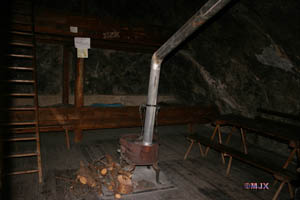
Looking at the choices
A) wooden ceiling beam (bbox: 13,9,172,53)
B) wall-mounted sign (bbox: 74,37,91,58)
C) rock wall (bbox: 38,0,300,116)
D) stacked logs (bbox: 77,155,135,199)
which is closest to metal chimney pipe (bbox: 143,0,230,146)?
stacked logs (bbox: 77,155,135,199)

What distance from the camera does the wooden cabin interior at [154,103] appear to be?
3611 millimetres

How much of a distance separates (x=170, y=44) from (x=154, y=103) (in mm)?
1089

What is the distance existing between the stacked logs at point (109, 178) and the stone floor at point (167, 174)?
129mm

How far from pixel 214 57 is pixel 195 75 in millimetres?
1581

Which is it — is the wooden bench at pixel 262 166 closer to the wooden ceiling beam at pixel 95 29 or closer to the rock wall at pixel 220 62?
the rock wall at pixel 220 62

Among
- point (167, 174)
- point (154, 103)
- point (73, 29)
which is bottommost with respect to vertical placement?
point (167, 174)

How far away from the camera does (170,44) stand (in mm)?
3436

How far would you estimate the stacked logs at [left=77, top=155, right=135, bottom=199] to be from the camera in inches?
136

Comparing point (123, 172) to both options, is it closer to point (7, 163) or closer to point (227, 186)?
point (227, 186)

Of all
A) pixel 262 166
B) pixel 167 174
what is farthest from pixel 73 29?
pixel 262 166

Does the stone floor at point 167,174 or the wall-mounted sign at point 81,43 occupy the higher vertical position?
the wall-mounted sign at point 81,43

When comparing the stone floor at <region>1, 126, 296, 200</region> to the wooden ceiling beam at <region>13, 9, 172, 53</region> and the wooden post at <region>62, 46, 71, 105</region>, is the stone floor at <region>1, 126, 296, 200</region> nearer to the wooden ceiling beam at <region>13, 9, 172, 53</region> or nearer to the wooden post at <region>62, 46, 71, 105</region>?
the wooden post at <region>62, 46, 71, 105</region>

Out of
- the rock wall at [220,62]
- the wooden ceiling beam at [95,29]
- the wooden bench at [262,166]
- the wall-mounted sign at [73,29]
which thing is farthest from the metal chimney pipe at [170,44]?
the wall-mounted sign at [73,29]

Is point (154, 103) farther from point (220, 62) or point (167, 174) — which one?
point (220, 62)
